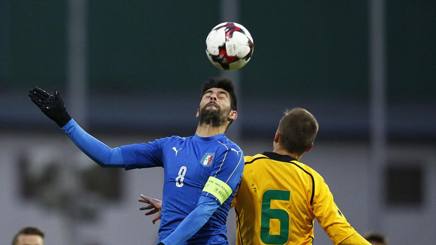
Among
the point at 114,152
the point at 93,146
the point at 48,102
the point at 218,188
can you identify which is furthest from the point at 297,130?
the point at 48,102

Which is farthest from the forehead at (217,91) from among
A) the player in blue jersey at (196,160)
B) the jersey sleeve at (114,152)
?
the jersey sleeve at (114,152)

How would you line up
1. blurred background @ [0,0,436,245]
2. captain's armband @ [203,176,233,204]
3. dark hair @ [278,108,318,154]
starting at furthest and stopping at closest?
blurred background @ [0,0,436,245] → dark hair @ [278,108,318,154] → captain's armband @ [203,176,233,204]

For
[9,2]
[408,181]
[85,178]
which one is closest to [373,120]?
[408,181]

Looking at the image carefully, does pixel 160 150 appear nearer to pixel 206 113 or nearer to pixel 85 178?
pixel 206 113

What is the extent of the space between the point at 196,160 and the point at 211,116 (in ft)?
0.96

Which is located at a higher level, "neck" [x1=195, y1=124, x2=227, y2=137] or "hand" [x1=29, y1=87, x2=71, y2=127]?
"hand" [x1=29, y1=87, x2=71, y2=127]

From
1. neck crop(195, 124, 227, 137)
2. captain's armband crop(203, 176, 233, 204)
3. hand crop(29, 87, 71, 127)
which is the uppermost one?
hand crop(29, 87, 71, 127)

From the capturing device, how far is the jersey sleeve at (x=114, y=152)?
7461 millimetres

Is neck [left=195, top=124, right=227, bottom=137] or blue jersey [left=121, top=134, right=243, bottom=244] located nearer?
blue jersey [left=121, top=134, right=243, bottom=244]

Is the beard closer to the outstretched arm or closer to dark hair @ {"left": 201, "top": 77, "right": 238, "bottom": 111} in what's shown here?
dark hair @ {"left": 201, "top": 77, "right": 238, "bottom": 111}

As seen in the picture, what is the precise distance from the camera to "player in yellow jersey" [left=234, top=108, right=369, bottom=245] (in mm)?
7555

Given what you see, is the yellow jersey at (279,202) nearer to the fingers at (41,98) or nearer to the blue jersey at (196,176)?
the blue jersey at (196,176)

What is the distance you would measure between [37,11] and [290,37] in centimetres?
576

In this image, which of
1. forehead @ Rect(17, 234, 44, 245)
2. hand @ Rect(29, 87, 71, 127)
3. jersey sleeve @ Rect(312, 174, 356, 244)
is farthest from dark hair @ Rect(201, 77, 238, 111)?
forehead @ Rect(17, 234, 44, 245)
